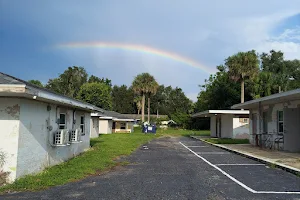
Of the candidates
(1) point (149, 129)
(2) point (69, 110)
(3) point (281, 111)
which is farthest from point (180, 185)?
(1) point (149, 129)

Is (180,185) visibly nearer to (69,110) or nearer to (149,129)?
(69,110)

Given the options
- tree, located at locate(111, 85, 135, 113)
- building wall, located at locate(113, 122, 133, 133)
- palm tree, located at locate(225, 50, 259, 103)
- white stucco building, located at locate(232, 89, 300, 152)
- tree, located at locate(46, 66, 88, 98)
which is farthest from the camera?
tree, located at locate(111, 85, 135, 113)

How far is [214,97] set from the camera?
5769 cm

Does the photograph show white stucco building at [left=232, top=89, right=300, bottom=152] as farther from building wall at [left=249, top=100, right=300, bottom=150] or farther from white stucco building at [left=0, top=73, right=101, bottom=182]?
white stucco building at [left=0, top=73, right=101, bottom=182]

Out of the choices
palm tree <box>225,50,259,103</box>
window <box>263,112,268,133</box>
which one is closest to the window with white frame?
window <box>263,112,268,133</box>

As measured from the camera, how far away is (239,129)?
3003 cm

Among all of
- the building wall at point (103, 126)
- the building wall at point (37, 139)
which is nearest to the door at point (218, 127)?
the building wall at point (103, 126)

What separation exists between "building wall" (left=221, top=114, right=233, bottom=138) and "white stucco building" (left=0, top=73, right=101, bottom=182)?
21.7 m

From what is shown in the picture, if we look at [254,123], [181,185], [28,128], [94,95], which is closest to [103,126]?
[94,95]

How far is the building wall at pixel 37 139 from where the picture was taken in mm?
8359

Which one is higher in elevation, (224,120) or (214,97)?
(214,97)

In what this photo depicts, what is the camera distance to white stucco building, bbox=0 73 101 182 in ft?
26.1

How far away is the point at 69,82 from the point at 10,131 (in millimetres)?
67933

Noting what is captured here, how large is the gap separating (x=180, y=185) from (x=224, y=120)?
26002 millimetres
